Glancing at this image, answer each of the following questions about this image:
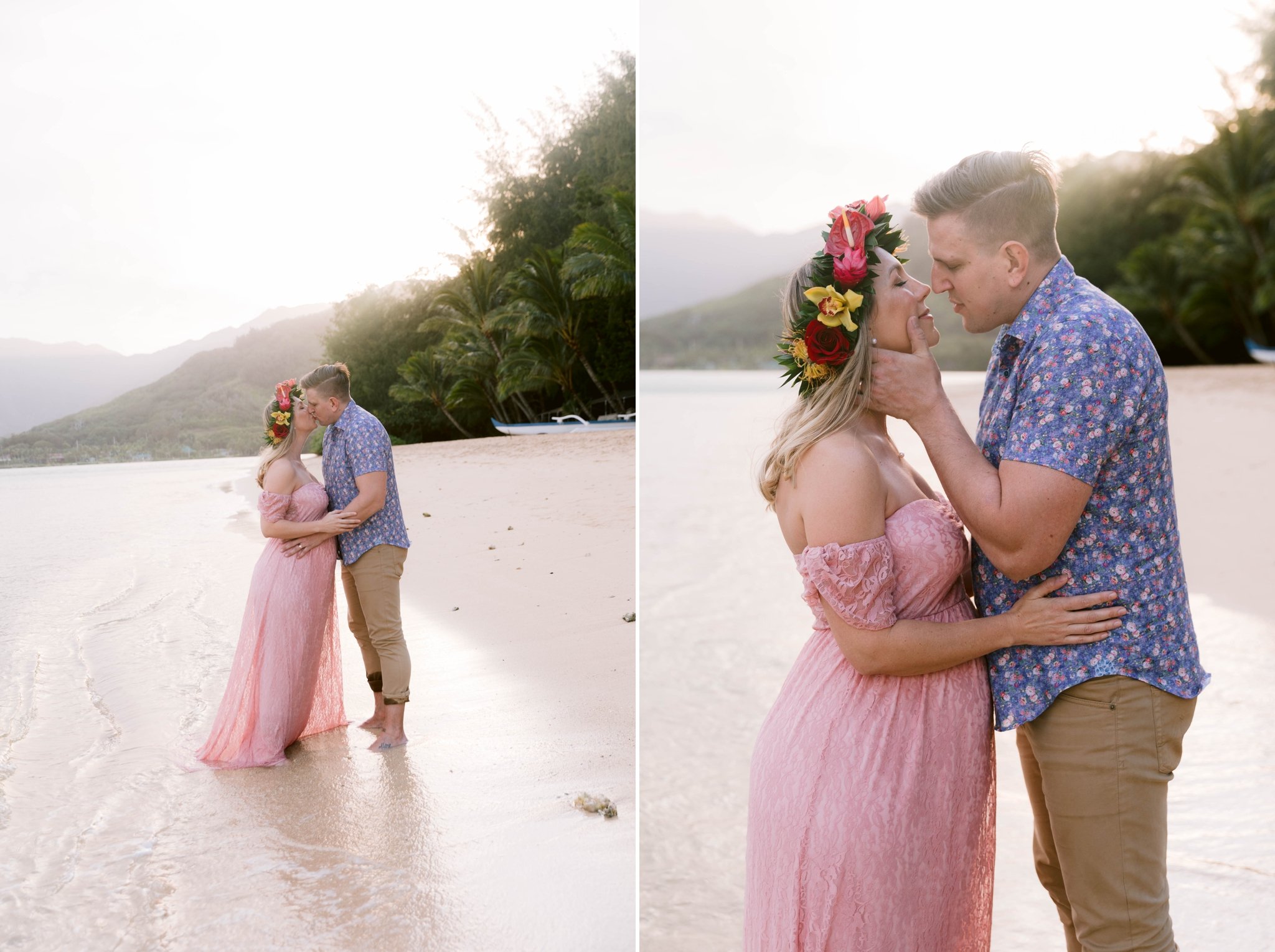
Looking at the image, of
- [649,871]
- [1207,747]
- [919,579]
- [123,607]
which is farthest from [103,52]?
[1207,747]

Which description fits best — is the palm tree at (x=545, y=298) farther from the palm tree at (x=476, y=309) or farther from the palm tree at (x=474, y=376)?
the palm tree at (x=474, y=376)

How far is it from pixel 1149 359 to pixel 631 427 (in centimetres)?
511

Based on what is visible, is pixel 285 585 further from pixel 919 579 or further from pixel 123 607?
pixel 919 579

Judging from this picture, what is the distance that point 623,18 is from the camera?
15.4 feet

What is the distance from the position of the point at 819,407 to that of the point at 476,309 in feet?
10.9

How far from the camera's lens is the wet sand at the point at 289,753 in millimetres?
2580

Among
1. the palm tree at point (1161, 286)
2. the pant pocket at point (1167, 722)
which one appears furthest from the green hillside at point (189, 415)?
the palm tree at point (1161, 286)

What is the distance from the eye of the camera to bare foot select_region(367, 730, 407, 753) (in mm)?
3438

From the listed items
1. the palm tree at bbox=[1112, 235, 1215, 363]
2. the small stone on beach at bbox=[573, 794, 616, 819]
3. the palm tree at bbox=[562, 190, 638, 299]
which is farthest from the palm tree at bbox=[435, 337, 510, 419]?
the palm tree at bbox=[1112, 235, 1215, 363]

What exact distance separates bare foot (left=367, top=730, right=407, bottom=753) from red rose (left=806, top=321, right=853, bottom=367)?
247cm

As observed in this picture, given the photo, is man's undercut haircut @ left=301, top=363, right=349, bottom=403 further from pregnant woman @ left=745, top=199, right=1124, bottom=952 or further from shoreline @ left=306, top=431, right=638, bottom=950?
pregnant woman @ left=745, top=199, right=1124, bottom=952

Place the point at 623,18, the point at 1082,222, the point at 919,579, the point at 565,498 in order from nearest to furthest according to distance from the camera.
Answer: the point at 919,579, the point at 623,18, the point at 565,498, the point at 1082,222

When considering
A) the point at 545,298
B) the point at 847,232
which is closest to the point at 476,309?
the point at 545,298

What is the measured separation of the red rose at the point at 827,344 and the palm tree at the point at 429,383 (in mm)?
3074
